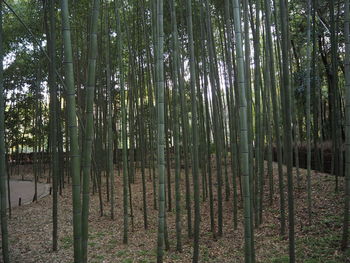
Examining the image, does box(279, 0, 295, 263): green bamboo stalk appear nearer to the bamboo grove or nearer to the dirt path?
the bamboo grove

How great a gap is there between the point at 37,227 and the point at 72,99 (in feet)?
13.0

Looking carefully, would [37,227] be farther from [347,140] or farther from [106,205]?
[347,140]

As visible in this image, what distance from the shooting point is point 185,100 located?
3893mm

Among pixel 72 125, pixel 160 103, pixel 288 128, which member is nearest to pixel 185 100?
pixel 160 103

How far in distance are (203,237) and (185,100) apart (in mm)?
1934

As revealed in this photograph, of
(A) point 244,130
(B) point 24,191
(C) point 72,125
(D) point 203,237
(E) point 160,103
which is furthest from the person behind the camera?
(B) point 24,191

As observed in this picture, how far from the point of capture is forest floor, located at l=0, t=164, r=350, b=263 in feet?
11.7

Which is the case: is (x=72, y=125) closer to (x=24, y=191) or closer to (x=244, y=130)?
(x=244, y=130)

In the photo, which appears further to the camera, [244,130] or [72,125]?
[244,130]

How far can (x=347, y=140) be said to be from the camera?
10.5 feet

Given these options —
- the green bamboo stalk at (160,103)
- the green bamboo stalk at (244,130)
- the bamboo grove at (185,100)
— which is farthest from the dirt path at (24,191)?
the green bamboo stalk at (244,130)

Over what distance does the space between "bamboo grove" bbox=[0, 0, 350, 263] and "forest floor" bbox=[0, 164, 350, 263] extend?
0.12 metres

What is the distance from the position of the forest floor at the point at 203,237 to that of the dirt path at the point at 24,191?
1477mm

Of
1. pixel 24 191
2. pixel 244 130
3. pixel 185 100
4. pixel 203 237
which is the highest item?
pixel 185 100
